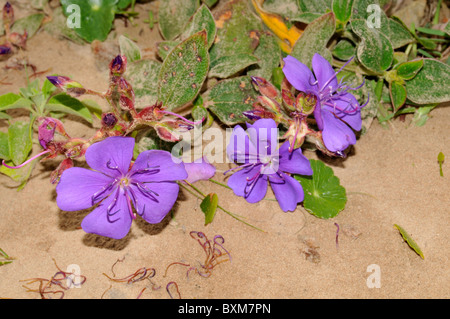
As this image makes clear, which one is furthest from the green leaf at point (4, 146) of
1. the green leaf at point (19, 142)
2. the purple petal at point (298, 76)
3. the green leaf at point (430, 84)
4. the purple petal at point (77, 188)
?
the green leaf at point (430, 84)

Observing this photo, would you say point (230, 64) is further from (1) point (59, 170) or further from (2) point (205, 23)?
(1) point (59, 170)

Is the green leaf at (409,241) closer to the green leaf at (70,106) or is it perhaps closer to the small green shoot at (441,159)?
the small green shoot at (441,159)

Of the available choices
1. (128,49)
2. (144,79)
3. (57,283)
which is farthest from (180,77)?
(57,283)

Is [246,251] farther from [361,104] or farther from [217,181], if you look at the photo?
[361,104]

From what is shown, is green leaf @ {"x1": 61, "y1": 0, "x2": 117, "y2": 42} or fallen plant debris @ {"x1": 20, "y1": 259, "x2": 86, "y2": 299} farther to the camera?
green leaf @ {"x1": 61, "y1": 0, "x2": 117, "y2": 42}

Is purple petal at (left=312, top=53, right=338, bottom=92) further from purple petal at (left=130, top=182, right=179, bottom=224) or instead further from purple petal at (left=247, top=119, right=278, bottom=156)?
purple petal at (left=130, top=182, right=179, bottom=224)

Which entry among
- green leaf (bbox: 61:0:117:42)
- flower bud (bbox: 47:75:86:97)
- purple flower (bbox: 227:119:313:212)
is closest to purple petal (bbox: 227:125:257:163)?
purple flower (bbox: 227:119:313:212)

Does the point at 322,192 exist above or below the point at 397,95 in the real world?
below
